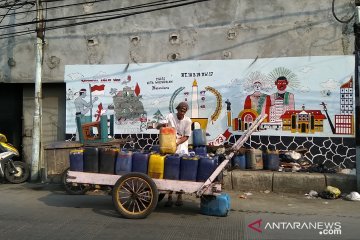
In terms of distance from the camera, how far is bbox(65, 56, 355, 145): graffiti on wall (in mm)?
10180

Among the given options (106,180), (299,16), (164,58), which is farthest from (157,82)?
(106,180)

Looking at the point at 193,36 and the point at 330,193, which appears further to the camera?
the point at 193,36

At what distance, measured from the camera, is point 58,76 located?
1220cm

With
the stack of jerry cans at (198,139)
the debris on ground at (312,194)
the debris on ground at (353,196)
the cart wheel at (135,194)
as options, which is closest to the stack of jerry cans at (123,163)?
the cart wheel at (135,194)

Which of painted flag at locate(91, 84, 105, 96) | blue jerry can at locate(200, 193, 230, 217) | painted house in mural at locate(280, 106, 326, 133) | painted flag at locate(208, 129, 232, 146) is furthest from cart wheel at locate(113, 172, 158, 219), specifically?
painted flag at locate(91, 84, 105, 96)

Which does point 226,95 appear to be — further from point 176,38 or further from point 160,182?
point 160,182

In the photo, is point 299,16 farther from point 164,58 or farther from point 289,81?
point 164,58

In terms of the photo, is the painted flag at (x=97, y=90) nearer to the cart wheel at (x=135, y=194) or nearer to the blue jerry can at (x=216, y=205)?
the cart wheel at (x=135, y=194)

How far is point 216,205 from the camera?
6.76 meters

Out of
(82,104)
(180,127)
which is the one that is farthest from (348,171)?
(82,104)

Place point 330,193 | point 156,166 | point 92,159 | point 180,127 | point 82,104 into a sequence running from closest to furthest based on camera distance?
1. point 156,166
2. point 92,159
3. point 180,127
4. point 330,193
5. point 82,104

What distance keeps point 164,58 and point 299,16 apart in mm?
3757

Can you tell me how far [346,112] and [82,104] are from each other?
23.8 ft

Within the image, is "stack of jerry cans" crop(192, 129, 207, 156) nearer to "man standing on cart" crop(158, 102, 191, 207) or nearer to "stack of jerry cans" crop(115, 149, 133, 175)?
"man standing on cart" crop(158, 102, 191, 207)
